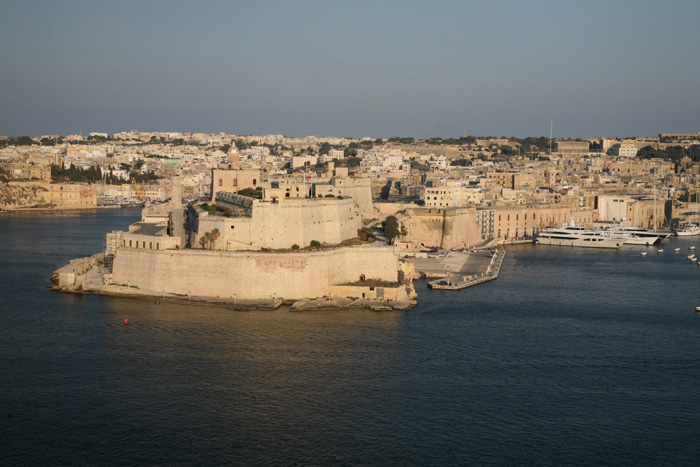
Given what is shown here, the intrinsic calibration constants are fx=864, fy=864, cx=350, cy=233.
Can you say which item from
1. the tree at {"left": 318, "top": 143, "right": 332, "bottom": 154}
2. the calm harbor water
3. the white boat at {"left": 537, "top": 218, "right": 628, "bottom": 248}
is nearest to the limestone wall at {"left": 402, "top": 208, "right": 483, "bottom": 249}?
the white boat at {"left": 537, "top": 218, "right": 628, "bottom": 248}

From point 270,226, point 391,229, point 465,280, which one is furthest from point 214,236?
point 391,229

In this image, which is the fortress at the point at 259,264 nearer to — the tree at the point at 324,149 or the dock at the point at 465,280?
the dock at the point at 465,280

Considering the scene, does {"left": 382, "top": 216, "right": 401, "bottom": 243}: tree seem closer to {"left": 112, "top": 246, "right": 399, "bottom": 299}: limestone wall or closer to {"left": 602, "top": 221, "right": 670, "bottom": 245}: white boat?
{"left": 112, "top": 246, "right": 399, "bottom": 299}: limestone wall

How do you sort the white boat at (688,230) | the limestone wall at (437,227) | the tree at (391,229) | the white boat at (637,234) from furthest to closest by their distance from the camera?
1. the white boat at (688,230)
2. the white boat at (637,234)
3. the limestone wall at (437,227)
4. the tree at (391,229)

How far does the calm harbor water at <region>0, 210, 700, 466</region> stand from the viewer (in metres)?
11.4

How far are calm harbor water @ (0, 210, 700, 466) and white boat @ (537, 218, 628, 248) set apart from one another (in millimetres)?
12531

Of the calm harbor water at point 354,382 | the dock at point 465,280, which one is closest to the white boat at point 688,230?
the dock at point 465,280

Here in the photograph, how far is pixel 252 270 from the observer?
762 inches

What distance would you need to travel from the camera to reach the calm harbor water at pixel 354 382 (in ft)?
37.5

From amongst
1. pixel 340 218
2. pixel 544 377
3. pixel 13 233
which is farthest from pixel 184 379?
pixel 13 233

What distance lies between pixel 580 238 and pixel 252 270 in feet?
61.3

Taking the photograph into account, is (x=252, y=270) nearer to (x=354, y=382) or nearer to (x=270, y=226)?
(x=270, y=226)

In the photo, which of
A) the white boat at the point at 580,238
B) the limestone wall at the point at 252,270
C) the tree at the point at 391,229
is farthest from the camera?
the white boat at the point at 580,238

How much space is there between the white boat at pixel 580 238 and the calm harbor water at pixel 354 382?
12.5 metres
